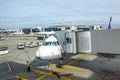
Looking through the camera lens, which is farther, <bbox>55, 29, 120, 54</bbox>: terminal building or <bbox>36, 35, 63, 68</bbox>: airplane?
<bbox>36, 35, 63, 68</bbox>: airplane

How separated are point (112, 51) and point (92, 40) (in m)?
3.57

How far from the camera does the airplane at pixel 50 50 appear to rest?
2781 centimetres

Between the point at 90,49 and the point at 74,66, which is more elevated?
the point at 90,49

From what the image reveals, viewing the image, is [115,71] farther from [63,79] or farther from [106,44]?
[63,79]

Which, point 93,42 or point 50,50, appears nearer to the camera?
point 93,42

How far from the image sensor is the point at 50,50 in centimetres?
2825

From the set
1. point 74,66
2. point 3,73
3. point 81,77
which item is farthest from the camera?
point 74,66

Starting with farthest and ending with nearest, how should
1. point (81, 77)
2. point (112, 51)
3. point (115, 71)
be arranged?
1. point (115, 71)
2. point (81, 77)
3. point (112, 51)

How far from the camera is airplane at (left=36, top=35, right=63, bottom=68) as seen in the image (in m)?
27.8

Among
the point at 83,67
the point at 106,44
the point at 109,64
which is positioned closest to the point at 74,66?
the point at 83,67

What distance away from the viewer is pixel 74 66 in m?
33.9

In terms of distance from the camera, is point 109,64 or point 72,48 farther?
point 109,64

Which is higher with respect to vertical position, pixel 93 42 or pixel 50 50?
pixel 93 42

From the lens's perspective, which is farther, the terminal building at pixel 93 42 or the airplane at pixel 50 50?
the airplane at pixel 50 50
